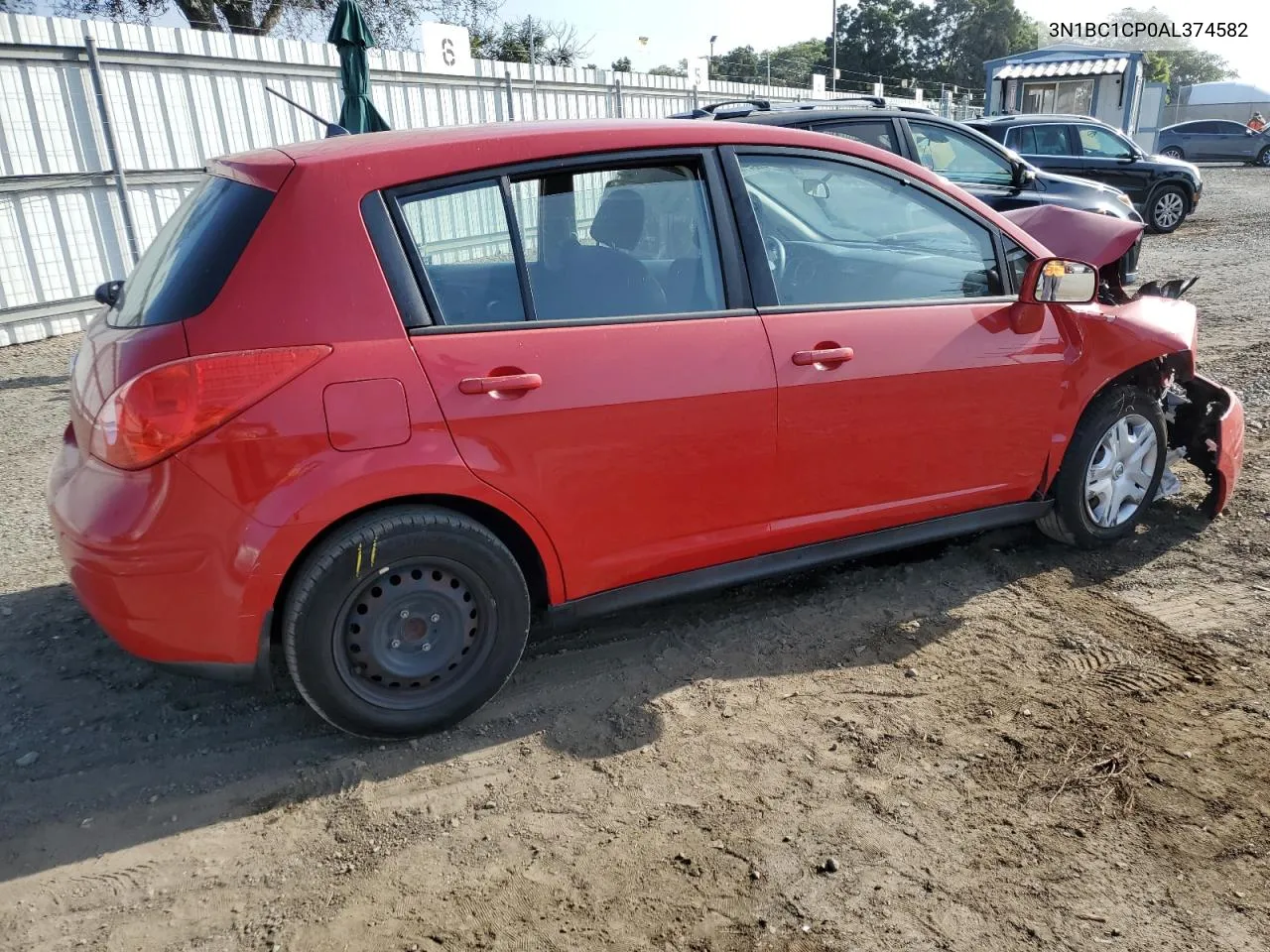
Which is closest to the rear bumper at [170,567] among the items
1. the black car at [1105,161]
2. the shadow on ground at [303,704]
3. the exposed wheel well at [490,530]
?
the exposed wheel well at [490,530]

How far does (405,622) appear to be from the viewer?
291 cm

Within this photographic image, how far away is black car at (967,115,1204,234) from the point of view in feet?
48.8

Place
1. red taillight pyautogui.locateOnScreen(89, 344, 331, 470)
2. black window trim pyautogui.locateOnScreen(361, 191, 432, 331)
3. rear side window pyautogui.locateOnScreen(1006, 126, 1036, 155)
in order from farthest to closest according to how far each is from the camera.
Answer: rear side window pyautogui.locateOnScreen(1006, 126, 1036, 155)
black window trim pyautogui.locateOnScreen(361, 191, 432, 331)
red taillight pyautogui.locateOnScreen(89, 344, 331, 470)

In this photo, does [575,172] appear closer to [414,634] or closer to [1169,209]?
[414,634]

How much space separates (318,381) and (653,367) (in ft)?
→ 3.37

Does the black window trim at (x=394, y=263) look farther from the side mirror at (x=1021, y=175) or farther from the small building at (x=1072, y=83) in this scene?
the small building at (x=1072, y=83)

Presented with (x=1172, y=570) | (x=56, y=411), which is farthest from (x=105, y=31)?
(x=1172, y=570)

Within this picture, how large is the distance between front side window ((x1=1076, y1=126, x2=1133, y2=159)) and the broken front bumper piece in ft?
41.0

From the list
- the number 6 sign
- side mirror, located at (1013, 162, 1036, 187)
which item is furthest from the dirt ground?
the number 6 sign

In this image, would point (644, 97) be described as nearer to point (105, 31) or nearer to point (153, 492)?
point (105, 31)

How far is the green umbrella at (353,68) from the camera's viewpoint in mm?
8070

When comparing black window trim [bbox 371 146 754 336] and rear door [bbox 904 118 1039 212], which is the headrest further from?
rear door [bbox 904 118 1039 212]

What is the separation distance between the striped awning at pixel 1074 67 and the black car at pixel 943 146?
56.4ft

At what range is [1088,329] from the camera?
3861 mm
